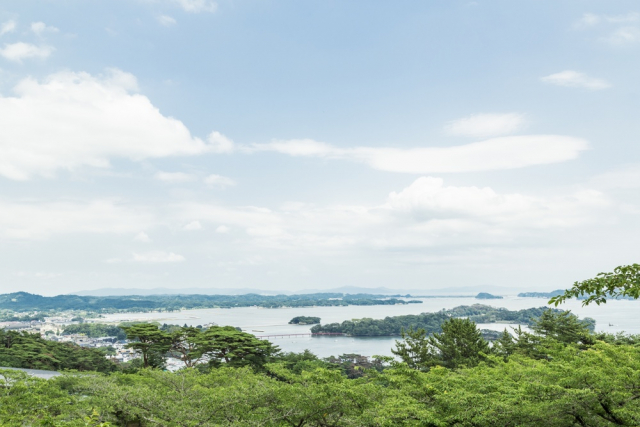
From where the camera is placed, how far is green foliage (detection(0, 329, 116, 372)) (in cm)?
2805

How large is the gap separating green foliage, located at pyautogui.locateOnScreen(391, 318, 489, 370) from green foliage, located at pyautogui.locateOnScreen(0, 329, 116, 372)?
2322cm

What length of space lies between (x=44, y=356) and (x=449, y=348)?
27962 mm

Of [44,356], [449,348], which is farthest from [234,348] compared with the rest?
[449,348]

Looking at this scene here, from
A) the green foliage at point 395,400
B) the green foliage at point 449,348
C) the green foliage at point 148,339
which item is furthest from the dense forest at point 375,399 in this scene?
the green foliage at point 148,339

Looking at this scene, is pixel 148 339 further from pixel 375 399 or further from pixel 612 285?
pixel 612 285

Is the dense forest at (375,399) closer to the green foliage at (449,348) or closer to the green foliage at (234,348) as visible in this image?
the green foliage at (234,348)

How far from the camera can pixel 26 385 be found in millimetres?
12211

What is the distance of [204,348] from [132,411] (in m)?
15.2

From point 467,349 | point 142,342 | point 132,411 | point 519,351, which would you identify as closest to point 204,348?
point 142,342

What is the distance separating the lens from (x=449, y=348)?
86.8 ft

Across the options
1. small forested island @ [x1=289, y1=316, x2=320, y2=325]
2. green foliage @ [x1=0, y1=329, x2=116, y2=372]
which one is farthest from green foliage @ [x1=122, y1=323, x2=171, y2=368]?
small forested island @ [x1=289, y1=316, x2=320, y2=325]

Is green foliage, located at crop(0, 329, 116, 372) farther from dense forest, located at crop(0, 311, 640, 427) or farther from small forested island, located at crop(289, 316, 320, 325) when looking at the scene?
small forested island, located at crop(289, 316, 320, 325)

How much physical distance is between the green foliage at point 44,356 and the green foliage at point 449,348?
23.2 meters

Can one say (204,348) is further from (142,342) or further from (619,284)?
(619,284)
